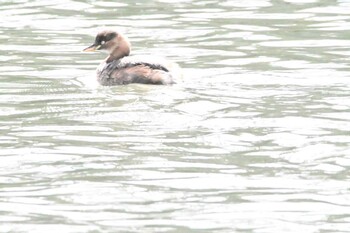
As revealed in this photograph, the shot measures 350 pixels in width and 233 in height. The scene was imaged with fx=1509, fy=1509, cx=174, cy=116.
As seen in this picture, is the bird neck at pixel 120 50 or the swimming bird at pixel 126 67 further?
the bird neck at pixel 120 50

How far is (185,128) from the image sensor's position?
12516 millimetres

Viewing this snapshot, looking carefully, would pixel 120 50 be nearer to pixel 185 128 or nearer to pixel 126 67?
pixel 126 67

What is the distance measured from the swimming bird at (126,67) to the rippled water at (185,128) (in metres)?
0.15

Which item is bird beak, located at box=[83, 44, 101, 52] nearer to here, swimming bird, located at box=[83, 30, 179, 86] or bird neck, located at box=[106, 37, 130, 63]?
swimming bird, located at box=[83, 30, 179, 86]

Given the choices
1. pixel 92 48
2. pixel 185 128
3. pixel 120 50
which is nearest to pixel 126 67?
pixel 120 50

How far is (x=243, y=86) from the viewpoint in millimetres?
14828

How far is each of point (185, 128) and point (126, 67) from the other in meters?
3.10

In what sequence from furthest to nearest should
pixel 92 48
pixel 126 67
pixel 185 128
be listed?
pixel 92 48, pixel 126 67, pixel 185 128

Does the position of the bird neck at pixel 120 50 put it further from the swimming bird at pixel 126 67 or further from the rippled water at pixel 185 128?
the rippled water at pixel 185 128

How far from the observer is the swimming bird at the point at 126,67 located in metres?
15.1

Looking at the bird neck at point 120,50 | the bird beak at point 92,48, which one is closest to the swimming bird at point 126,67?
the bird neck at point 120,50

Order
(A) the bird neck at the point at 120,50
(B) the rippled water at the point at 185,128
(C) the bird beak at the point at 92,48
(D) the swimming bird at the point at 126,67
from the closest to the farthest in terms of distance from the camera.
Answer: (B) the rippled water at the point at 185,128 → (D) the swimming bird at the point at 126,67 → (A) the bird neck at the point at 120,50 → (C) the bird beak at the point at 92,48

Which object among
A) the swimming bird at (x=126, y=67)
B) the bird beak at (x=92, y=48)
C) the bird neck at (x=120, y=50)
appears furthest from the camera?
the bird beak at (x=92, y=48)

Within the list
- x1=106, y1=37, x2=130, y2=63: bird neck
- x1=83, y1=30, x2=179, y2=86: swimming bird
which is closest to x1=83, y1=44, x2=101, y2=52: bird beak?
x1=83, y1=30, x2=179, y2=86: swimming bird
